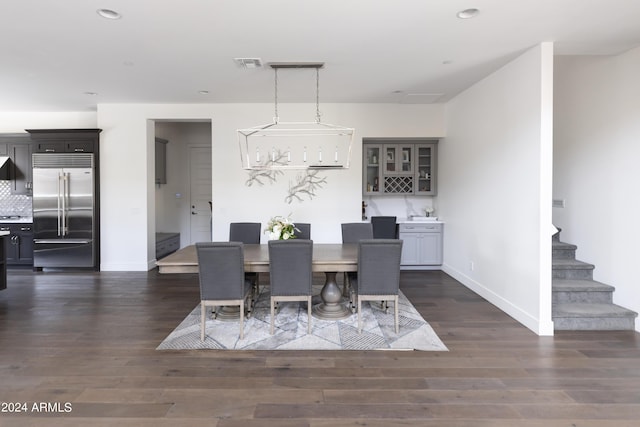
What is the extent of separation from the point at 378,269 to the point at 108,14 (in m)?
3.07

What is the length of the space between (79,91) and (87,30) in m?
2.47

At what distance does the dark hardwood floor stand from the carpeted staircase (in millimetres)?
Answer: 127

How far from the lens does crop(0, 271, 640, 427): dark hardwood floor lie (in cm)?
219

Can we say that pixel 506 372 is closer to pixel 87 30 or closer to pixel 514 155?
pixel 514 155

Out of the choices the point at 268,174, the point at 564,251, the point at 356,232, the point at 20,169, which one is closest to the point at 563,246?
the point at 564,251

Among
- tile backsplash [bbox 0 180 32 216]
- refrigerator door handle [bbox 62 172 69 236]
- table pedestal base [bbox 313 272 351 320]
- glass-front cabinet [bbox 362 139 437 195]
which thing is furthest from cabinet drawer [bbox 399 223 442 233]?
tile backsplash [bbox 0 180 32 216]

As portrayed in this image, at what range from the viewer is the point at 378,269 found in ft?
11.2

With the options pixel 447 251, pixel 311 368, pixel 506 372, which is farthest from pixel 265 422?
pixel 447 251

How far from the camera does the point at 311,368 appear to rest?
9.18ft

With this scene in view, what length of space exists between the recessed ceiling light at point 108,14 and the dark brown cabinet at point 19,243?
4.99 metres

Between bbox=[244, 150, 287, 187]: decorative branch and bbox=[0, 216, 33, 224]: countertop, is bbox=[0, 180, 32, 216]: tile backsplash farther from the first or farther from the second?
bbox=[244, 150, 287, 187]: decorative branch

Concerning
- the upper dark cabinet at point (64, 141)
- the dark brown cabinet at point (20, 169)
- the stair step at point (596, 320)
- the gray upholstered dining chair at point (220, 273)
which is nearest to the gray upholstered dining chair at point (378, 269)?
the gray upholstered dining chair at point (220, 273)

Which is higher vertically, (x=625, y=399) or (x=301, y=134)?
(x=301, y=134)

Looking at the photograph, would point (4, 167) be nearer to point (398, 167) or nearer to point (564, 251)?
point (398, 167)
